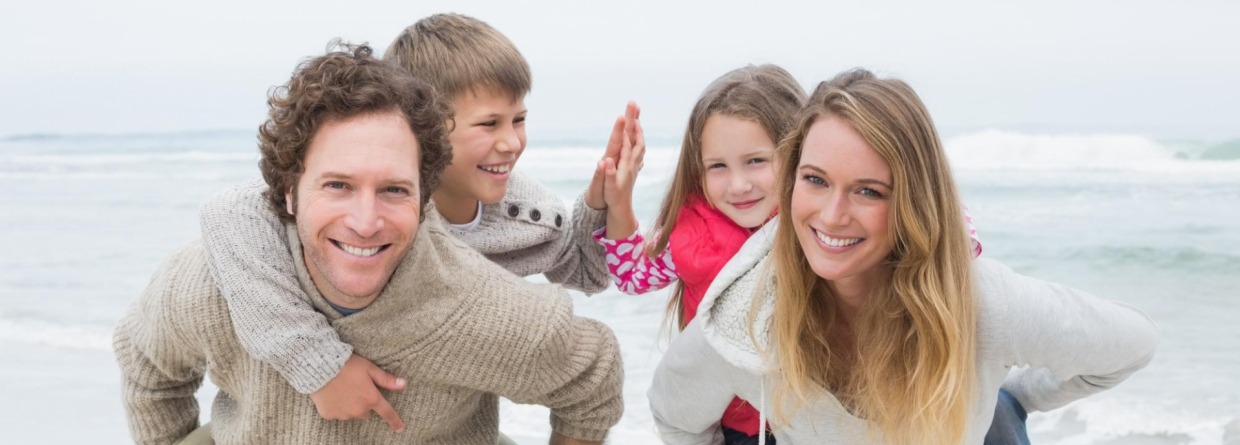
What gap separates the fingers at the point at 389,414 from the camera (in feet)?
9.30

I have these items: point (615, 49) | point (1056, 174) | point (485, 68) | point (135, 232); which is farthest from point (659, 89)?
point (485, 68)

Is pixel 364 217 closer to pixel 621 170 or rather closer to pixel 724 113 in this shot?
pixel 621 170

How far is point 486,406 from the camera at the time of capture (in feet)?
10.4

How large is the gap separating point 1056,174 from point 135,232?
978 centimetres

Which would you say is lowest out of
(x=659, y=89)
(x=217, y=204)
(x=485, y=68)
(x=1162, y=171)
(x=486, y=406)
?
(x=659, y=89)

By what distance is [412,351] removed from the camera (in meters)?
2.83

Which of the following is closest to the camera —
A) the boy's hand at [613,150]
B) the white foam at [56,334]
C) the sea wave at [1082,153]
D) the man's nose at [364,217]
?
the man's nose at [364,217]

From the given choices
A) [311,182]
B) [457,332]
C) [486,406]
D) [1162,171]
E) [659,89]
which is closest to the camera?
[311,182]

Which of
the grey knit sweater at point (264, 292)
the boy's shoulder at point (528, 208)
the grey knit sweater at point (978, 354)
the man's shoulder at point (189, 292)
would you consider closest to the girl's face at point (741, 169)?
the grey knit sweater at point (978, 354)

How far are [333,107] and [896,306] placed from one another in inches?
54.6

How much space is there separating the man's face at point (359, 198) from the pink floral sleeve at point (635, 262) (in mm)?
840

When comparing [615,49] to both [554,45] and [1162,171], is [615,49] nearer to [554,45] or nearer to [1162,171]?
[554,45]

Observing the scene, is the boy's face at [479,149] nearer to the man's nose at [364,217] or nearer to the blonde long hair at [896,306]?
the man's nose at [364,217]

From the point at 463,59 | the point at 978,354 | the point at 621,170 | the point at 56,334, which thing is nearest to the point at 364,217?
the point at 463,59
